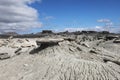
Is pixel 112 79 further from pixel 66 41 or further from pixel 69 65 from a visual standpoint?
pixel 66 41

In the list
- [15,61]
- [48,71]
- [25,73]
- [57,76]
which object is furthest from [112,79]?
[15,61]

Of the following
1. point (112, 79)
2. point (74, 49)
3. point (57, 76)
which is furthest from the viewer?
point (74, 49)

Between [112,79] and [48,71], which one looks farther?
[48,71]

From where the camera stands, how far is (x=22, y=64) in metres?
15.4

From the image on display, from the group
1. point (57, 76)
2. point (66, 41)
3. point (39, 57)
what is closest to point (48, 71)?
point (57, 76)

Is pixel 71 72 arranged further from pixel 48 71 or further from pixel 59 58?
pixel 59 58

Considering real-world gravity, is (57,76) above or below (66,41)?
below

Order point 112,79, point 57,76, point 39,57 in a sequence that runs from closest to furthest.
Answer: point 112,79, point 57,76, point 39,57

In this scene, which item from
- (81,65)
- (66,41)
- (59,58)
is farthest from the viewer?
(66,41)

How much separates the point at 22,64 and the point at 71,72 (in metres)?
4.47

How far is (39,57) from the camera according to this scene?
16.3 metres

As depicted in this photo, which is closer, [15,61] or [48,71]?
[48,71]

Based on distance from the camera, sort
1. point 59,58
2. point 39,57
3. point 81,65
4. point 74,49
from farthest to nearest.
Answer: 1. point 74,49
2. point 39,57
3. point 59,58
4. point 81,65

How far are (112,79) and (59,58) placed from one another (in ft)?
15.7
